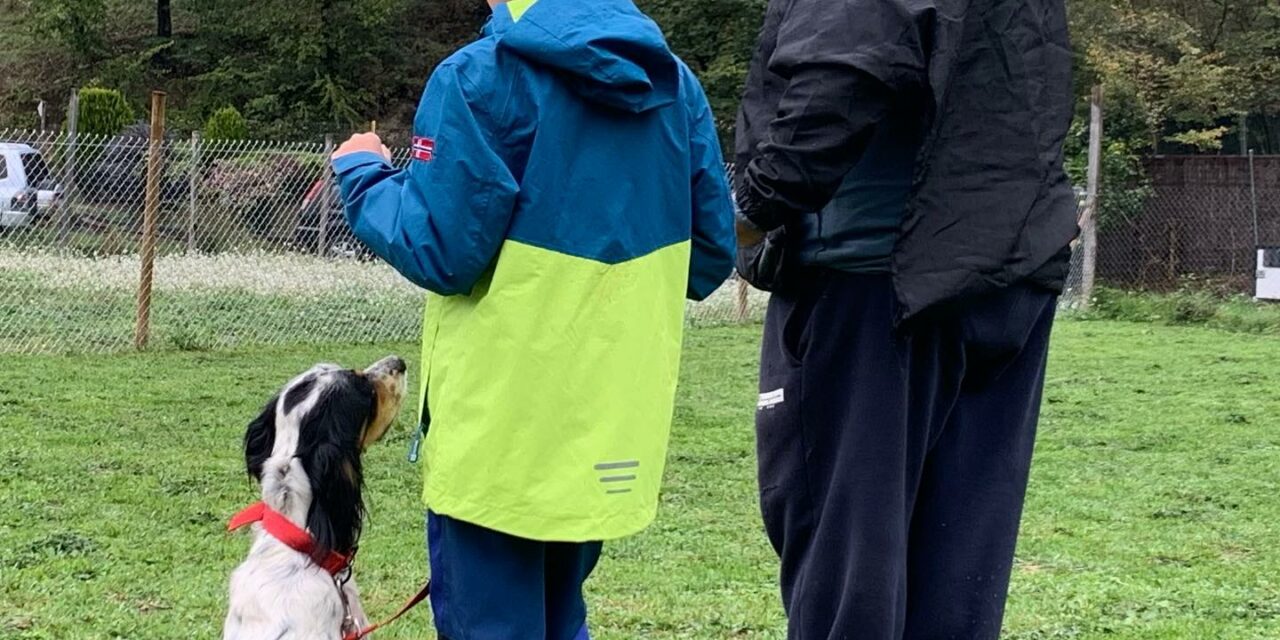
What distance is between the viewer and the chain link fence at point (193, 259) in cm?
976

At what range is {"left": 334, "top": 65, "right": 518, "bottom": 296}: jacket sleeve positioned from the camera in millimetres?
2318

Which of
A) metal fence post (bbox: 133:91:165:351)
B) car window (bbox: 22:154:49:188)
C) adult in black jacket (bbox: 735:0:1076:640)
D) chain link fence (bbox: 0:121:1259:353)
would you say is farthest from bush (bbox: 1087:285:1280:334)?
adult in black jacket (bbox: 735:0:1076:640)

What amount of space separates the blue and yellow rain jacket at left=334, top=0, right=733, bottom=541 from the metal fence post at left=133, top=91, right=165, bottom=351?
7.17 m

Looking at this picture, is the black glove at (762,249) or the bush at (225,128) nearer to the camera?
the black glove at (762,249)

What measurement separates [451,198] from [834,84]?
26.0 inches

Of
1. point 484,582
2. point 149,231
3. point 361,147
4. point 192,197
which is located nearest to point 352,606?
point 484,582

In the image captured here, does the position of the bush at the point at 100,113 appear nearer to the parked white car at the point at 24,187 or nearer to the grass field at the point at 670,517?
the parked white car at the point at 24,187

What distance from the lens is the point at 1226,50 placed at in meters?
25.2

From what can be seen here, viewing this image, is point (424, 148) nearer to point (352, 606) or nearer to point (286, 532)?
Answer: point (286, 532)

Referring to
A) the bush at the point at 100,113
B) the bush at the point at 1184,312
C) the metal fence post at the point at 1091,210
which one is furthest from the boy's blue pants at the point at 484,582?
the bush at the point at 100,113

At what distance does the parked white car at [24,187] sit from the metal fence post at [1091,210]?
10.2 metres

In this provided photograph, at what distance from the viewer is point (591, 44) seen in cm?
234

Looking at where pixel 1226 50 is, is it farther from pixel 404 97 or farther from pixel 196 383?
pixel 196 383

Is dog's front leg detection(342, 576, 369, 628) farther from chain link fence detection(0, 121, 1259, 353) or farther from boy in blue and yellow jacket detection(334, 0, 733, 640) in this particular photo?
chain link fence detection(0, 121, 1259, 353)
